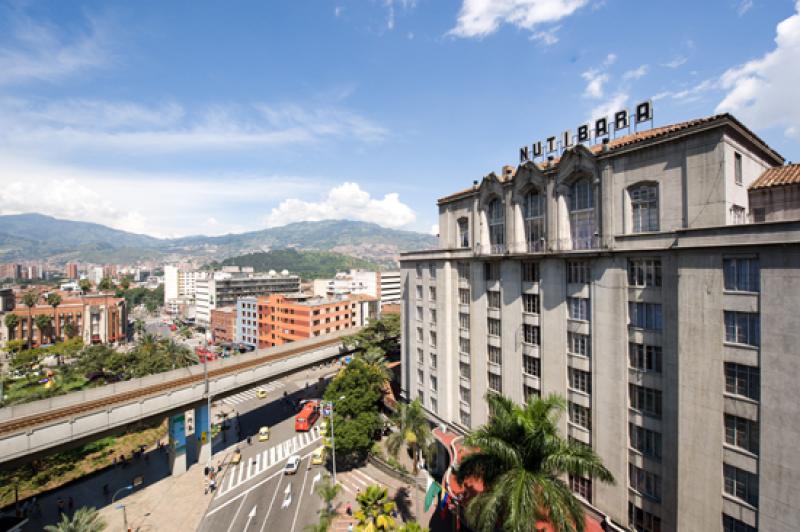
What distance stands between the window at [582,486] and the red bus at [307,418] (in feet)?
156

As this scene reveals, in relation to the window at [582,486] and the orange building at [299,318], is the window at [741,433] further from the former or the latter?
the orange building at [299,318]

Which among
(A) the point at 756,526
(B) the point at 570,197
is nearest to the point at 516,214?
(B) the point at 570,197

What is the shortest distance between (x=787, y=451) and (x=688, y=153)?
19.4 meters

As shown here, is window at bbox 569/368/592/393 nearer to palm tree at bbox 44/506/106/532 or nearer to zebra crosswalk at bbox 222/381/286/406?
palm tree at bbox 44/506/106/532

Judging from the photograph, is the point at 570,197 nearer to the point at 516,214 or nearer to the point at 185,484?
the point at 516,214

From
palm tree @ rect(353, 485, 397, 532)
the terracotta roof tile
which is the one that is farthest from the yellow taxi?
the terracotta roof tile

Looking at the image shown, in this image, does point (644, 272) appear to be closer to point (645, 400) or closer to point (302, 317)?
point (645, 400)

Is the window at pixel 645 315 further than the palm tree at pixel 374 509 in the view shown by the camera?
Yes

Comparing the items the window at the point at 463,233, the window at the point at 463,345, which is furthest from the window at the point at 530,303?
the window at the point at 463,233

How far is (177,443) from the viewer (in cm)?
5275

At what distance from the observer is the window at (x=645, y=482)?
27906 millimetres

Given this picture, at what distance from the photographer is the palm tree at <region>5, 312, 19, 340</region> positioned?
126500 mm

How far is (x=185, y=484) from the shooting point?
50562mm

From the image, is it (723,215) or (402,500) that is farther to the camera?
(402,500)
